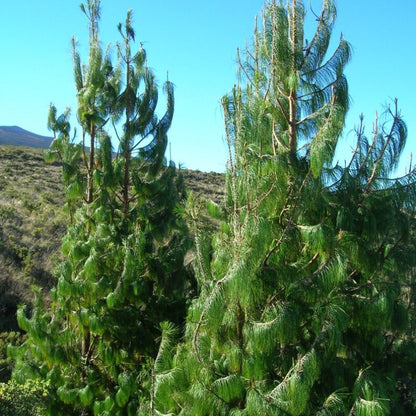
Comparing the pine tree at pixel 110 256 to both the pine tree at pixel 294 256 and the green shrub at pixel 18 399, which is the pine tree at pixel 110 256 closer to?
the green shrub at pixel 18 399

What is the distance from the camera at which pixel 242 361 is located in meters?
3.97

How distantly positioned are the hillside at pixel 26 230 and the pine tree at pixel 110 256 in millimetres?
1181

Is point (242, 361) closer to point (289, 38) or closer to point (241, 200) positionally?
point (241, 200)

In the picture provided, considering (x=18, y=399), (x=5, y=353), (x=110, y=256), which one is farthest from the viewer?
(x=5, y=353)

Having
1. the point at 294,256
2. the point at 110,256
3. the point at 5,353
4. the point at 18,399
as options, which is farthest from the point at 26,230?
the point at 294,256

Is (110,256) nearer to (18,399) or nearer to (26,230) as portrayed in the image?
(18,399)

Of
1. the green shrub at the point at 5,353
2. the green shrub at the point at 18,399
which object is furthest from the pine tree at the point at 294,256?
the green shrub at the point at 5,353

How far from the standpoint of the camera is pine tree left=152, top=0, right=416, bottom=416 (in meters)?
3.82

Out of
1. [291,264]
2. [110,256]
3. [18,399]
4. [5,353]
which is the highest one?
[291,264]

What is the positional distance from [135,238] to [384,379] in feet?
11.6

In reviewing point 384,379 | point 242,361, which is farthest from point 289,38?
point 384,379

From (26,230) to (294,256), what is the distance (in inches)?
505

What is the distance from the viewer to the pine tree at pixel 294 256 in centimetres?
382

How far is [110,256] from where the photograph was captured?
6434 millimetres
